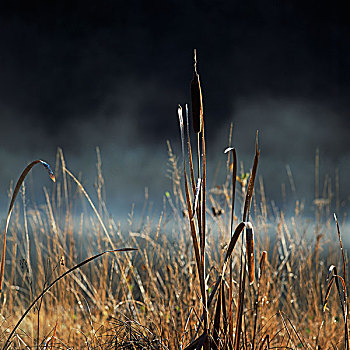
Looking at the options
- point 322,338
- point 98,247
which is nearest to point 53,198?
point 98,247

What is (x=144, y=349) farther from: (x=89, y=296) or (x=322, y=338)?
(x=322, y=338)

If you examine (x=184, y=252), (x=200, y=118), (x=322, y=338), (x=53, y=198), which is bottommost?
(x=322, y=338)

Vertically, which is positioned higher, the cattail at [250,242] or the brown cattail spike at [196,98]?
the brown cattail spike at [196,98]

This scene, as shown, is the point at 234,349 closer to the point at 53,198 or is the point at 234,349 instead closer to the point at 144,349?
the point at 144,349

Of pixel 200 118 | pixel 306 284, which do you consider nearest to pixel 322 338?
pixel 306 284

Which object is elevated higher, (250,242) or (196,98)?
(196,98)

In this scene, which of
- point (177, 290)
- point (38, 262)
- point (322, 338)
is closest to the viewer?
point (177, 290)

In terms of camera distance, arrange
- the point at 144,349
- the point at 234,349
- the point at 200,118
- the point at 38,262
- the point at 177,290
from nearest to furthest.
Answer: the point at 200,118
the point at 234,349
the point at 144,349
the point at 177,290
the point at 38,262

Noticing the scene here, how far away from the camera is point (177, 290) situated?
6.79 ft

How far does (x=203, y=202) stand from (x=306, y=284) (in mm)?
1717

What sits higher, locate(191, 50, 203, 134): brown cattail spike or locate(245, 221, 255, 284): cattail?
locate(191, 50, 203, 134): brown cattail spike

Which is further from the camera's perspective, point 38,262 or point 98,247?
point 38,262

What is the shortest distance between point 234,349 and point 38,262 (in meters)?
1.92

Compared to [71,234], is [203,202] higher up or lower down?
higher up
